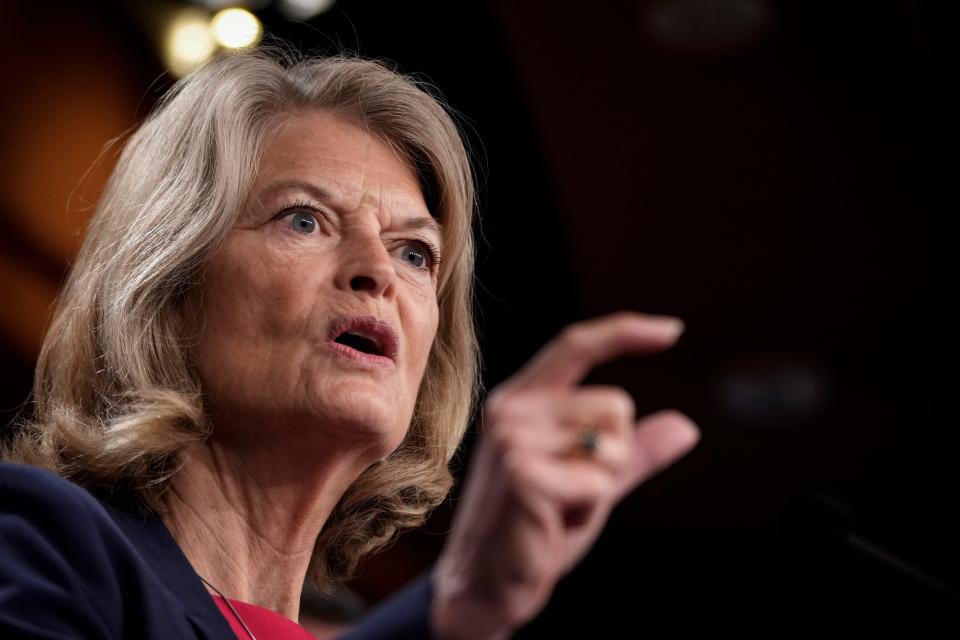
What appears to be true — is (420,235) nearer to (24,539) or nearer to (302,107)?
(302,107)

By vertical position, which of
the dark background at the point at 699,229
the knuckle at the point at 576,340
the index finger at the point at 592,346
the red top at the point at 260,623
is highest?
the knuckle at the point at 576,340

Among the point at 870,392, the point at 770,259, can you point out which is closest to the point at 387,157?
the point at 770,259

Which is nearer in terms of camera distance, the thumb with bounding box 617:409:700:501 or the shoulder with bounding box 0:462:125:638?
the thumb with bounding box 617:409:700:501

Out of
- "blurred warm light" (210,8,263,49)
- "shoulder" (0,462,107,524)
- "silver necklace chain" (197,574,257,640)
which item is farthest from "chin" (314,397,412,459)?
"blurred warm light" (210,8,263,49)

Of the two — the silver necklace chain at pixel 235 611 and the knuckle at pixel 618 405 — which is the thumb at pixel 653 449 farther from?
the silver necklace chain at pixel 235 611

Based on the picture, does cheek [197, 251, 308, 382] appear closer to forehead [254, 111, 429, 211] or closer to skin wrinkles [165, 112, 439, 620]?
skin wrinkles [165, 112, 439, 620]

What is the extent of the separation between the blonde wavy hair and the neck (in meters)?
0.04

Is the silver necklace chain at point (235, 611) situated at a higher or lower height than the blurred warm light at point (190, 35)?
lower

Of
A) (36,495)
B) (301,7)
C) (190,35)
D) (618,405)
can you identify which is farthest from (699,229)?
(618,405)

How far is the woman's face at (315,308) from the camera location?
1376 millimetres

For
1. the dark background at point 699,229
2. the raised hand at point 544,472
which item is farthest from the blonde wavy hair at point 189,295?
the dark background at point 699,229

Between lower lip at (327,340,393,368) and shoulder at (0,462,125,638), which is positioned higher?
shoulder at (0,462,125,638)

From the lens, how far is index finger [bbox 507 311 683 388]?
2.56 feet

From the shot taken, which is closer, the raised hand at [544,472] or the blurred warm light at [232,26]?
the raised hand at [544,472]
